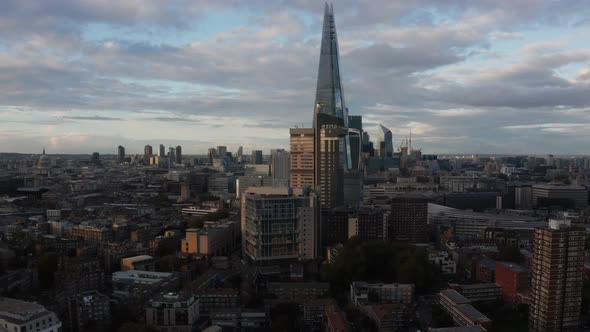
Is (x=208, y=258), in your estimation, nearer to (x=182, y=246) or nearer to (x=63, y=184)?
(x=182, y=246)

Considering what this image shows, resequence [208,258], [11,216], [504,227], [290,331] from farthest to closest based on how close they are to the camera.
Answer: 1. [11,216]
2. [504,227]
3. [208,258]
4. [290,331]

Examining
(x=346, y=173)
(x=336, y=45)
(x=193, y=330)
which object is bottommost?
(x=193, y=330)

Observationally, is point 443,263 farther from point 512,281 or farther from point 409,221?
point 409,221

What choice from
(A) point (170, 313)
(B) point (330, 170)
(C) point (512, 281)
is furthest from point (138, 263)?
(B) point (330, 170)

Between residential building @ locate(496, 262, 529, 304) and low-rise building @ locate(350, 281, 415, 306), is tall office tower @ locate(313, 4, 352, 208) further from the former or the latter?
residential building @ locate(496, 262, 529, 304)

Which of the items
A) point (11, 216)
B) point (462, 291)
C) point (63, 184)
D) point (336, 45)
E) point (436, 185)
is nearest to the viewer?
point (462, 291)

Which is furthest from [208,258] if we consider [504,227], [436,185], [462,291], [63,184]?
[63,184]

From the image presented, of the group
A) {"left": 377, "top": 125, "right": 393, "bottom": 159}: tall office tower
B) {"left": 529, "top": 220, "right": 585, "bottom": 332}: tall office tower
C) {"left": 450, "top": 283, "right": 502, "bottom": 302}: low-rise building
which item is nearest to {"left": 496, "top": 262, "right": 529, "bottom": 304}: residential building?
{"left": 450, "top": 283, "right": 502, "bottom": 302}: low-rise building
